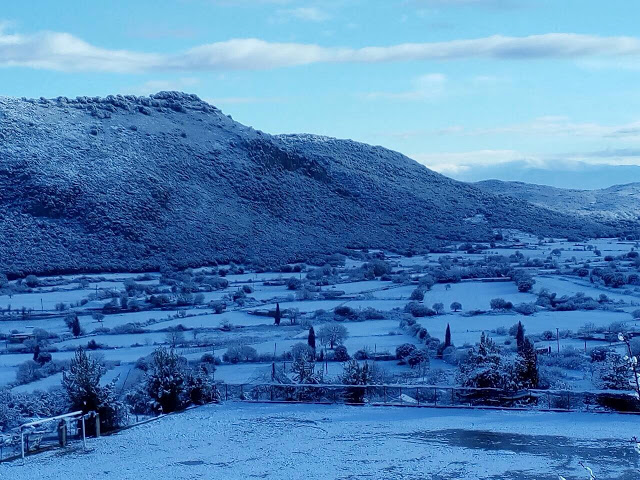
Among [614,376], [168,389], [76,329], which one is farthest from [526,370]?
[76,329]

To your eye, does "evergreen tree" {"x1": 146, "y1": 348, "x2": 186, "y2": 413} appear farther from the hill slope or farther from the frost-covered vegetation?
the hill slope

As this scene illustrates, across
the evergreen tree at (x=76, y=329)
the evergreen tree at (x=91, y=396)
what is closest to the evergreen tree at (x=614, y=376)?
the evergreen tree at (x=91, y=396)

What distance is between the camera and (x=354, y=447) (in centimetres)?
1316

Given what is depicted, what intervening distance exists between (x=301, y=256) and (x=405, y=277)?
12.5 m

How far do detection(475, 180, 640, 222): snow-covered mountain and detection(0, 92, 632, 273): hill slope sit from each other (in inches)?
630

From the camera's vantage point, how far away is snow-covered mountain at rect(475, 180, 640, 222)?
109m

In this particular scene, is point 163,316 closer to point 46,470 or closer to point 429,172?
point 46,470

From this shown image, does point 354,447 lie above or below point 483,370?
below

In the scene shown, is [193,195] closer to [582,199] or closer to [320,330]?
[320,330]

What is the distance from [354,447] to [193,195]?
56543 mm

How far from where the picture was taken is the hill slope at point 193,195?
59438mm

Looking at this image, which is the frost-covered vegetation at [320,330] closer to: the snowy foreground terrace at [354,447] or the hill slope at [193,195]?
the snowy foreground terrace at [354,447]

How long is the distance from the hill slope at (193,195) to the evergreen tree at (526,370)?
4109 cm

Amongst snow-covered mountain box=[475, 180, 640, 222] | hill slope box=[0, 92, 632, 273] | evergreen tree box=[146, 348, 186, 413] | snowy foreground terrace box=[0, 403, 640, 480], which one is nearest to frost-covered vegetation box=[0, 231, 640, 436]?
evergreen tree box=[146, 348, 186, 413]
